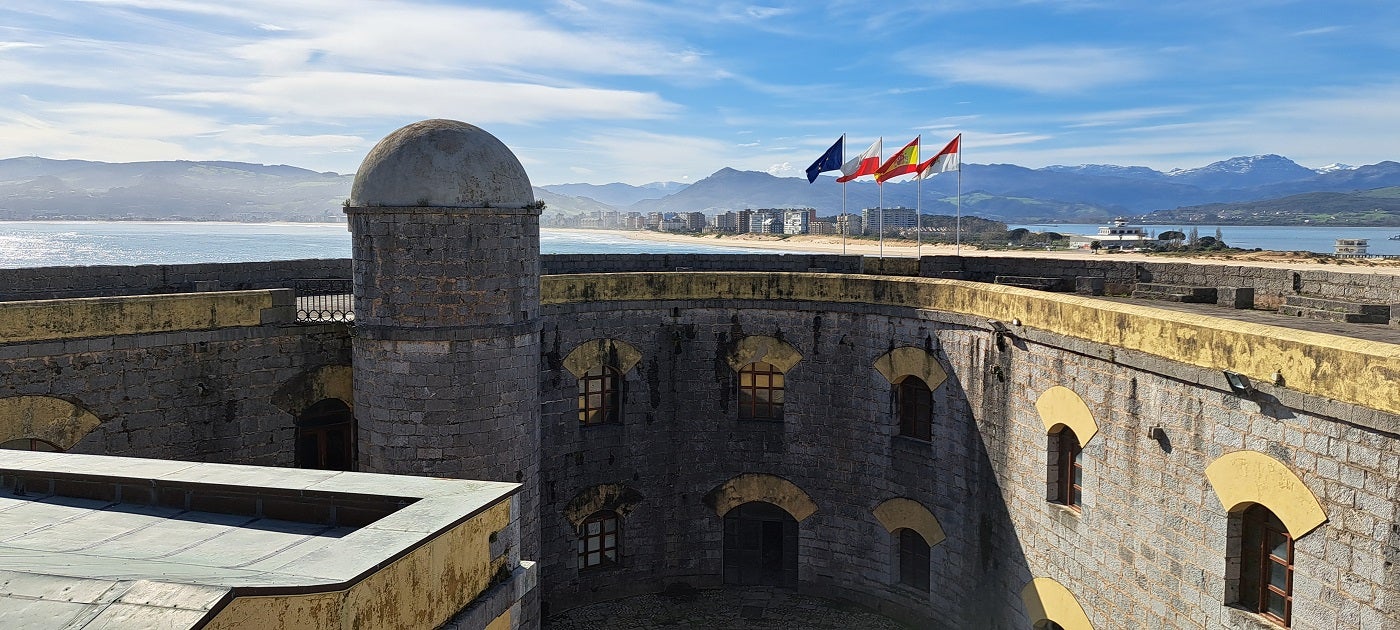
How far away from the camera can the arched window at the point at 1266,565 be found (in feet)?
32.0

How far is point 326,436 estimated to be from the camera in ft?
53.7

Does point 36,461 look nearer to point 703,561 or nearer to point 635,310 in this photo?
point 635,310

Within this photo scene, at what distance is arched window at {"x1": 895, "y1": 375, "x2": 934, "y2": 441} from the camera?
1672 centimetres

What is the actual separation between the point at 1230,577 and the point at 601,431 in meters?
10.8

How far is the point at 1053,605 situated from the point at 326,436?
11756 millimetres

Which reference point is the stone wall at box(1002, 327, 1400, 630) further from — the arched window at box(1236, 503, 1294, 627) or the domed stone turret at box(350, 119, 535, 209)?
the domed stone turret at box(350, 119, 535, 209)

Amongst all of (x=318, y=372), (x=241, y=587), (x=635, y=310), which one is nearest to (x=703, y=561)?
(x=635, y=310)

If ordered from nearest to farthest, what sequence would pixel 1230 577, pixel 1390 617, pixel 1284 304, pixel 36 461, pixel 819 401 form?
1. pixel 1390 617
2. pixel 36 461
3. pixel 1230 577
4. pixel 1284 304
5. pixel 819 401

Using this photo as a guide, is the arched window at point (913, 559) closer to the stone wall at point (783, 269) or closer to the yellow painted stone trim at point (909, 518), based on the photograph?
the yellow painted stone trim at point (909, 518)

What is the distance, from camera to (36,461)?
9672 mm

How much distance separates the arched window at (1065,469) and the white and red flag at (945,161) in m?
9.09

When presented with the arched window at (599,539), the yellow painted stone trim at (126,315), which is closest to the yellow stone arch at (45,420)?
the yellow painted stone trim at (126,315)

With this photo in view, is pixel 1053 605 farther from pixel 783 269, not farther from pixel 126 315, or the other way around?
pixel 126 315

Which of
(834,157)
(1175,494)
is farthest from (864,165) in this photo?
(1175,494)
